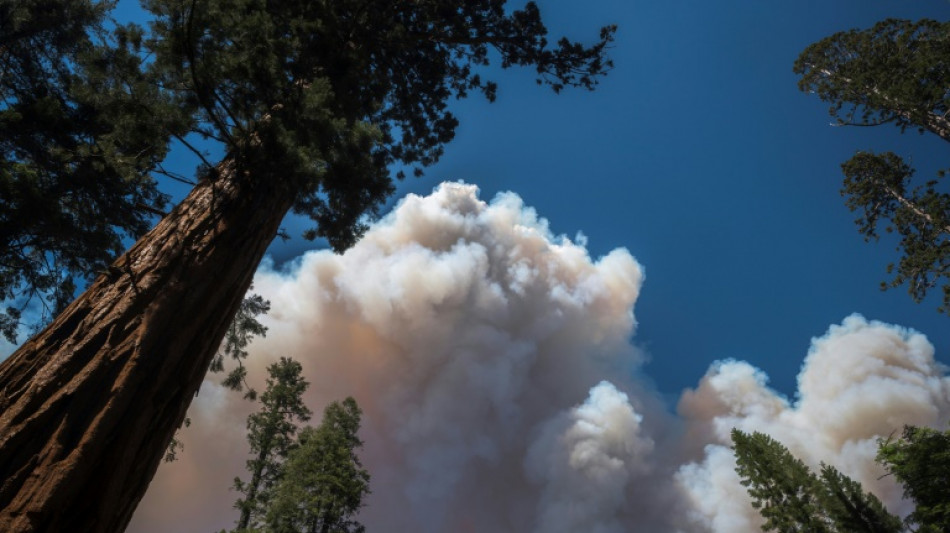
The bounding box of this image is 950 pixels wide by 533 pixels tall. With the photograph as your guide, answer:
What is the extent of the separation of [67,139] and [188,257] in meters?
9.24

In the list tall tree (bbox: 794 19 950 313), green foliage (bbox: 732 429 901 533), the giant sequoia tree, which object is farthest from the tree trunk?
green foliage (bbox: 732 429 901 533)

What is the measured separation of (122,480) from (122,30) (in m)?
5.43

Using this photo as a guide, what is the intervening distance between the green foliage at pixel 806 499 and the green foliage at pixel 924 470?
426cm

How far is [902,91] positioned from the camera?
12.7 meters

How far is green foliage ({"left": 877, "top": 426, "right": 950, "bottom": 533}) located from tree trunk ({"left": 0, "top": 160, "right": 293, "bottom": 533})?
24138mm

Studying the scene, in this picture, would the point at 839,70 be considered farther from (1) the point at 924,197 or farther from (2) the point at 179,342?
(2) the point at 179,342

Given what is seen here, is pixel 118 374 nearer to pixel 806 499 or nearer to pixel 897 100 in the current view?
pixel 897 100

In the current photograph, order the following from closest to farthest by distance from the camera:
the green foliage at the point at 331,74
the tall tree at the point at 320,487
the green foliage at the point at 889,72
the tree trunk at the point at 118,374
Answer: the tree trunk at the point at 118,374 < the green foliage at the point at 331,74 < the green foliage at the point at 889,72 < the tall tree at the point at 320,487

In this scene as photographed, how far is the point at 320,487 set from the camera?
64.0ft

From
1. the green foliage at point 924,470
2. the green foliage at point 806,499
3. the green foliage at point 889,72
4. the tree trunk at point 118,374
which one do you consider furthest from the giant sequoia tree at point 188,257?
the green foliage at point 806,499

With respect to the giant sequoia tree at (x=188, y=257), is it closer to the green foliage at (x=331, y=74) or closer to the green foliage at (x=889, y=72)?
the green foliage at (x=331, y=74)

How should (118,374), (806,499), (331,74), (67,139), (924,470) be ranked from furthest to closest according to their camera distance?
(806,499) < (924,470) < (67,139) < (331,74) < (118,374)

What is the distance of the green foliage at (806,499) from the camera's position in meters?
23.8

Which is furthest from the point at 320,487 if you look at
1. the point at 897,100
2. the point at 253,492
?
the point at 897,100
